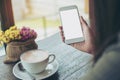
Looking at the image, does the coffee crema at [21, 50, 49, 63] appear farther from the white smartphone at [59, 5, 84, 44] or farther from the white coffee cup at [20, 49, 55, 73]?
the white smartphone at [59, 5, 84, 44]

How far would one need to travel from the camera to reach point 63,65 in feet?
3.00

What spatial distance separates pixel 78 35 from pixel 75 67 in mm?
190

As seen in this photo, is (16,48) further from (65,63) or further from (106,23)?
(106,23)

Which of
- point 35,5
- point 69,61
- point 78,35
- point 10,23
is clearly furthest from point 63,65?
point 35,5

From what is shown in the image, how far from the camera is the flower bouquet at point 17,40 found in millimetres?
903

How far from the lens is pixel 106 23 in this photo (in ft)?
1.56

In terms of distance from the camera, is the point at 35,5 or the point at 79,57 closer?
the point at 79,57

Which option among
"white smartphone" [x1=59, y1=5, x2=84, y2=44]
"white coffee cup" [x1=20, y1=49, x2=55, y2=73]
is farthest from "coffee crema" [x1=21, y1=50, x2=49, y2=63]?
"white smartphone" [x1=59, y1=5, x2=84, y2=44]

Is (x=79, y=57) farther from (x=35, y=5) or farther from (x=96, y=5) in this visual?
(x=35, y=5)

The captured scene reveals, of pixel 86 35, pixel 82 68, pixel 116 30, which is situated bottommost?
pixel 82 68

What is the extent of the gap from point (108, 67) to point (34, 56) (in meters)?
0.44

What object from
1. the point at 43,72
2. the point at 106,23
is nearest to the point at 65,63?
the point at 43,72

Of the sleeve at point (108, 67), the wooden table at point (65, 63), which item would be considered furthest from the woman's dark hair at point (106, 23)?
the wooden table at point (65, 63)

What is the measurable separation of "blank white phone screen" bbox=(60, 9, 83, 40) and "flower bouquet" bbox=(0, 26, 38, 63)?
18cm
